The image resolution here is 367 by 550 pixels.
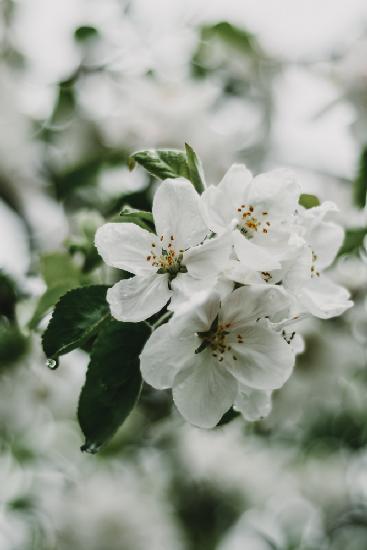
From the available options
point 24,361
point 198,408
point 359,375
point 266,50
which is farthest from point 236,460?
point 198,408

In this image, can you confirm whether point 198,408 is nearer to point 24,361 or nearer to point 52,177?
point 24,361

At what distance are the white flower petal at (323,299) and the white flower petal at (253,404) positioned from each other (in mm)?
163

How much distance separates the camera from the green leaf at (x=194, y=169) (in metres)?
1.04

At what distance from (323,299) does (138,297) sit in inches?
12.7

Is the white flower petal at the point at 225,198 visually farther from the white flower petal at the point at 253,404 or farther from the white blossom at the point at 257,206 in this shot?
the white flower petal at the point at 253,404

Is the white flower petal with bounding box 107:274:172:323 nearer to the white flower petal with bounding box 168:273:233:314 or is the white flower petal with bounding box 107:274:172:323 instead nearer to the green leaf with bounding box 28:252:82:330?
the white flower petal with bounding box 168:273:233:314

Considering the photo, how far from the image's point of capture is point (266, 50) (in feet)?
9.26

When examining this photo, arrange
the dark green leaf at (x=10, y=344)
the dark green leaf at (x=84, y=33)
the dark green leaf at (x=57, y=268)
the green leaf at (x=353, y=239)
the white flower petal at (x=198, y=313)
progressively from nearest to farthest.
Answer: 1. the white flower petal at (x=198, y=313)
2. the dark green leaf at (x=57, y=268)
3. the dark green leaf at (x=10, y=344)
4. the green leaf at (x=353, y=239)
5. the dark green leaf at (x=84, y=33)

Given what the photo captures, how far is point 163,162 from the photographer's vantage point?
3.48 ft

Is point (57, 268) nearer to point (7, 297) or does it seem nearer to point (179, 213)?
point (7, 297)

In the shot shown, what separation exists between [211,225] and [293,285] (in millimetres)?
149

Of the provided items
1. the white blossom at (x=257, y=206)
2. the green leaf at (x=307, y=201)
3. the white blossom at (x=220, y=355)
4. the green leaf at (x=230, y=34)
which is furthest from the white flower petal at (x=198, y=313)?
the green leaf at (x=230, y=34)

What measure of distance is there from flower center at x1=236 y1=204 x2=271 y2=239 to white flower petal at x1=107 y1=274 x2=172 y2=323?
0.15 meters

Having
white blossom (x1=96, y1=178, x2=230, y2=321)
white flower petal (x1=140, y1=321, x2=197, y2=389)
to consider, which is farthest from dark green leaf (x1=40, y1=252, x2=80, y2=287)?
white flower petal (x1=140, y1=321, x2=197, y2=389)
